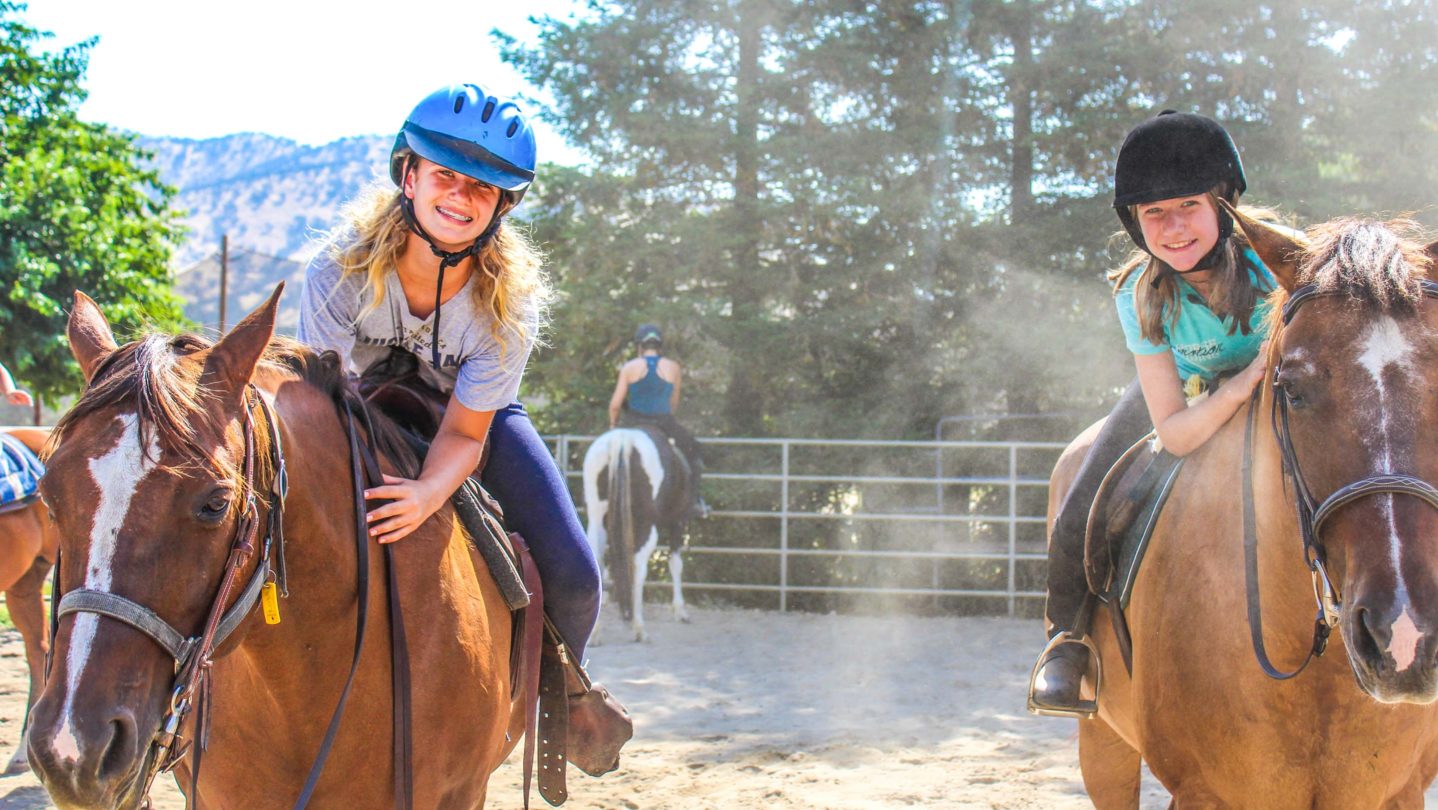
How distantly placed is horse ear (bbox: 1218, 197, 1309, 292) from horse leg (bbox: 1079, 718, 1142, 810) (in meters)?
1.99

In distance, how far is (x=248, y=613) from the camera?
1.92m

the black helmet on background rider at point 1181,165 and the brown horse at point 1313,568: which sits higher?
the black helmet on background rider at point 1181,165

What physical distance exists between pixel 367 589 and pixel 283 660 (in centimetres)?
Result: 22

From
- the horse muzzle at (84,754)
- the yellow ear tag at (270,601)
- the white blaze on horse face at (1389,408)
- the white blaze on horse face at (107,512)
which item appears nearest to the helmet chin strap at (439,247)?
the yellow ear tag at (270,601)

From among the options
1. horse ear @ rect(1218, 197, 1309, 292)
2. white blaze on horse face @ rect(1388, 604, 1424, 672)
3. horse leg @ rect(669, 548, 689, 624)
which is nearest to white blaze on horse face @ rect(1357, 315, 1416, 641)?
white blaze on horse face @ rect(1388, 604, 1424, 672)

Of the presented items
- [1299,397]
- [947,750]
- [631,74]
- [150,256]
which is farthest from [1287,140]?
[150,256]

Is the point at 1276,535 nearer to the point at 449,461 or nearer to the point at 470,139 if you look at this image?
the point at 449,461

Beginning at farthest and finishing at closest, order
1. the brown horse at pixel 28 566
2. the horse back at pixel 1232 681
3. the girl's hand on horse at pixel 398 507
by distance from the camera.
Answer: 1. the brown horse at pixel 28 566
2. the horse back at pixel 1232 681
3. the girl's hand on horse at pixel 398 507

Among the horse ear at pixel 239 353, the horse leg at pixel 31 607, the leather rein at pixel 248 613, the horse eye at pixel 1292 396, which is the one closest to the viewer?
the leather rein at pixel 248 613

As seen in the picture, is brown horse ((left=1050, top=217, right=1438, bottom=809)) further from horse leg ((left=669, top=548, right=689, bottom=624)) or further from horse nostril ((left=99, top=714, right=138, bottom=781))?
horse leg ((left=669, top=548, right=689, bottom=624))

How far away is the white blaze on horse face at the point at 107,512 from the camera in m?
1.65

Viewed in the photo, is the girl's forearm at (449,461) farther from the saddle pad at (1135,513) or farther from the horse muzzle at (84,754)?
the saddle pad at (1135,513)

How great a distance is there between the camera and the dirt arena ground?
17.3 ft

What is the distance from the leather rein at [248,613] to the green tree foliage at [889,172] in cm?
997
